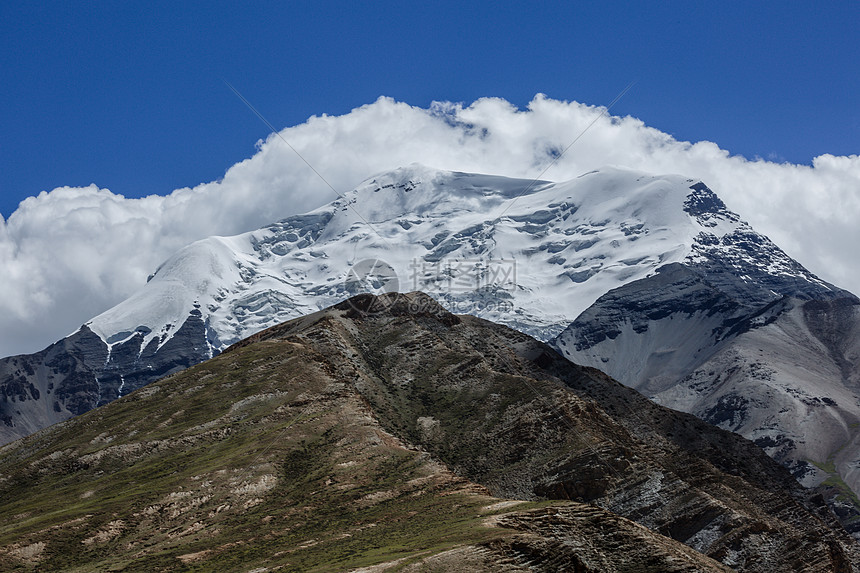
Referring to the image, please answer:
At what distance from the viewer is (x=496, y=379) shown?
7446 inches

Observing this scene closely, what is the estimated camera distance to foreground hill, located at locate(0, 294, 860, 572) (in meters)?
103

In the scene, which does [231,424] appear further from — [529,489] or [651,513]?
[651,513]

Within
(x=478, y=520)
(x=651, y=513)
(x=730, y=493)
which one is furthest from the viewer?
(x=730, y=493)

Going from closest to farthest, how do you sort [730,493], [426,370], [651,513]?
[651,513] → [730,493] → [426,370]

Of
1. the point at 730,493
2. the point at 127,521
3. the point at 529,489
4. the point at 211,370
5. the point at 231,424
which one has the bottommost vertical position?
the point at 730,493

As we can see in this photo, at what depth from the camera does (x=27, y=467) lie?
157750 mm

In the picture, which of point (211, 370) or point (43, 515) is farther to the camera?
point (211, 370)

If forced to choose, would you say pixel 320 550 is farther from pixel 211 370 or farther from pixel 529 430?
pixel 211 370

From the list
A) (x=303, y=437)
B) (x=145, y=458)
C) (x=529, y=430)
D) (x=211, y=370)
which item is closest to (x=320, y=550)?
(x=303, y=437)

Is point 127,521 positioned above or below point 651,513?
above

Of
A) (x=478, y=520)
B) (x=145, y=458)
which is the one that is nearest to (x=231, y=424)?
(x=145, y=458)

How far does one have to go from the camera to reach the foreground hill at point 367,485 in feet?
337

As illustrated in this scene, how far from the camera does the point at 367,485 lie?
133 m

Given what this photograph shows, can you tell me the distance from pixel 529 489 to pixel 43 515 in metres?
70.1
